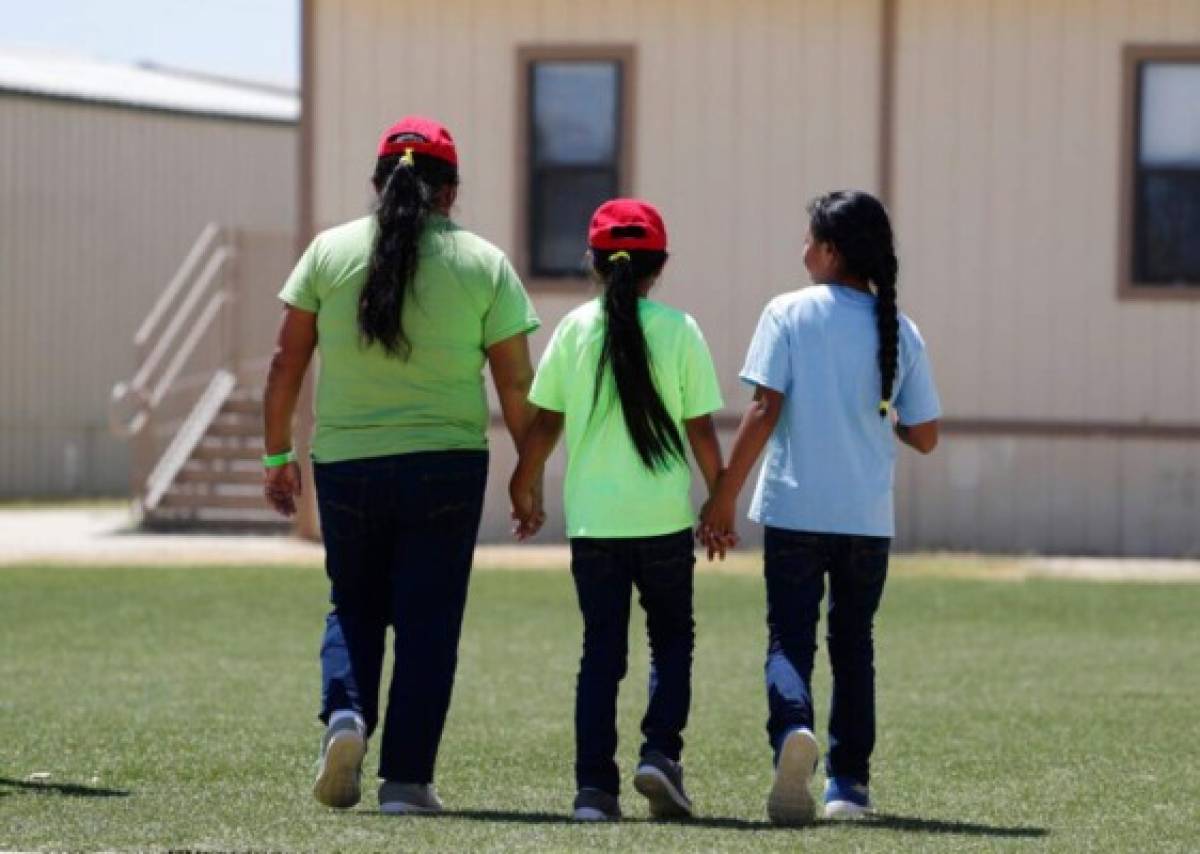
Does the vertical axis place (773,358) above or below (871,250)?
below

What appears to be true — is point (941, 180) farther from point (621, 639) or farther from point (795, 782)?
point (795, 782)

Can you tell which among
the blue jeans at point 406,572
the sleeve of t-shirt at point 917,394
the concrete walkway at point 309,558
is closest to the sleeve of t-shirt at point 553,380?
the blue jeans at point 406,572

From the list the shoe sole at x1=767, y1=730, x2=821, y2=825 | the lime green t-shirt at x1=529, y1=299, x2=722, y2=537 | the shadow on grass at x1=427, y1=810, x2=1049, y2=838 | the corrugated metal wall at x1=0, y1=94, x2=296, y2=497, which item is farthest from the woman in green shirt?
the corrugated metal wall at x1=0, y1=94, x2=296, y2=497

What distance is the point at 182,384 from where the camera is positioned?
2275 centimetres

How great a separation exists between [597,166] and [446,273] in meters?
11.7

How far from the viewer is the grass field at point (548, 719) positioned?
7113 millimetres

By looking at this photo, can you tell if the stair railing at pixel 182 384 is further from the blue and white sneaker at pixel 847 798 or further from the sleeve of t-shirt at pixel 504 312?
the blue and white sneaker at pixel 847 798

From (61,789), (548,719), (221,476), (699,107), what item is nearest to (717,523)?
(61,789)

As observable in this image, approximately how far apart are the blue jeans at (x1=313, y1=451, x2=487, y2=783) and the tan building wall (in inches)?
445

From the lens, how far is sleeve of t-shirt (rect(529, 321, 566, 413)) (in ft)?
24.9

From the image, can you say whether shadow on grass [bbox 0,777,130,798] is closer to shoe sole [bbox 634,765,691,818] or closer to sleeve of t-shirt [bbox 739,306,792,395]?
shoe sole [bbox 634,765,691,818]

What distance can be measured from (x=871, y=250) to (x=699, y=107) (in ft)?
37.7

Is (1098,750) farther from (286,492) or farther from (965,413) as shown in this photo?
(965,413)

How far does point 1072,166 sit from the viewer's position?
18719mm
